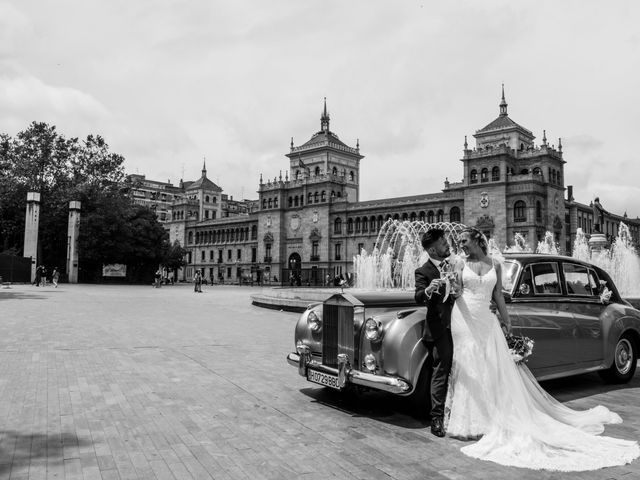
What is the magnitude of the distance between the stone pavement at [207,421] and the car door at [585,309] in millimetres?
545

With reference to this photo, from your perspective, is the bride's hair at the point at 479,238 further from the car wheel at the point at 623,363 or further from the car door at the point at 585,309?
the car wheel at the point at 623,363

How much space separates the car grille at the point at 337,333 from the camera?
18.5ft

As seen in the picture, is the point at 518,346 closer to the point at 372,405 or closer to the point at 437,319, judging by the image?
the point at 437,319

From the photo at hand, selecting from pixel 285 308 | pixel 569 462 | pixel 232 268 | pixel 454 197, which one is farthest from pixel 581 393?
pixel 232 268

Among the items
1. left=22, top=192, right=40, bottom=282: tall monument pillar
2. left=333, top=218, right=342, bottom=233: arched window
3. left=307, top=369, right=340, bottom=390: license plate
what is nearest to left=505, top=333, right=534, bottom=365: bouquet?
left=307, top=369, right=340, bottom=390: license plate

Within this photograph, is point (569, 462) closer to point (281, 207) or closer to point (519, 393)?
point (519, 393)

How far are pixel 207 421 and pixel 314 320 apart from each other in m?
1.79

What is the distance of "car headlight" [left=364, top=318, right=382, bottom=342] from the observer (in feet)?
17.5

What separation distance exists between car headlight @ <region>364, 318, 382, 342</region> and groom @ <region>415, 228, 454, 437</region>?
515 millimetres

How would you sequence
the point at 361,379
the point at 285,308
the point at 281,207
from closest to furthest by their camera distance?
the point at 361,379 < the point at 285,308 < the point at 281,207

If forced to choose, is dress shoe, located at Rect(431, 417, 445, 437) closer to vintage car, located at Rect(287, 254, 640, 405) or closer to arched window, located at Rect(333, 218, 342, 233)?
vintage car, located at Rect(287, 254, 640, 405)

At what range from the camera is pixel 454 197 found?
6184cm

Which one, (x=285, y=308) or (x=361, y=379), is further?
(x=285, y=308)

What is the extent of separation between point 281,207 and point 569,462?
76429 mm
